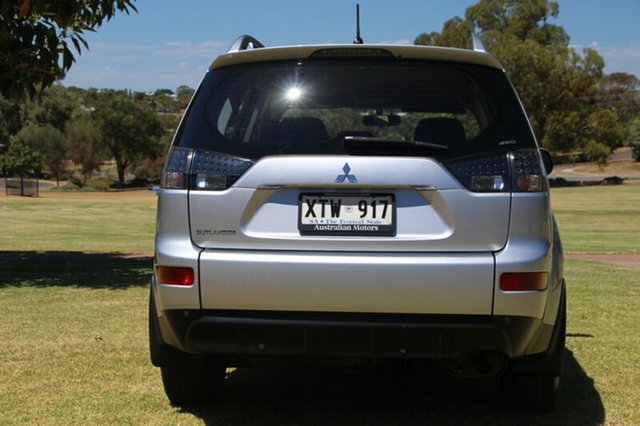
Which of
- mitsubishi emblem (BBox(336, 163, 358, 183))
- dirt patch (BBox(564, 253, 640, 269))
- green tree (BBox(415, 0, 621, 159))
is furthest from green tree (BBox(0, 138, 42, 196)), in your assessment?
mitsubishi emblem (BBox(336, 163, 358, 183))

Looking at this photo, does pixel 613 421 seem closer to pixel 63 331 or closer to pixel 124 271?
pixel 63 331

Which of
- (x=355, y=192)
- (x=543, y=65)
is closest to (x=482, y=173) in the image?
(x=355, y=192)

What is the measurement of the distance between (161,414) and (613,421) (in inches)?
94.8

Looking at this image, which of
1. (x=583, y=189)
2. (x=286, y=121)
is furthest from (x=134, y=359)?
(x=583, y=189)

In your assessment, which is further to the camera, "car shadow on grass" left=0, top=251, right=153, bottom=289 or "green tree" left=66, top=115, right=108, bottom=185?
"green tree" left=66, top=115, right=108, bottom=185

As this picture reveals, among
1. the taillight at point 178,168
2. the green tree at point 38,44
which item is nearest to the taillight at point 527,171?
the taillight at point 178,168

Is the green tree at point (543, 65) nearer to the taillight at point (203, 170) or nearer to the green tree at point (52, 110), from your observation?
the green tree at point (52, 110)

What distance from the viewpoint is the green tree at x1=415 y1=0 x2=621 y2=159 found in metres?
67.6

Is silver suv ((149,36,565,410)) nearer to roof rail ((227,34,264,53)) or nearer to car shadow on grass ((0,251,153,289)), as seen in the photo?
roof rail ((227,34,264,53))

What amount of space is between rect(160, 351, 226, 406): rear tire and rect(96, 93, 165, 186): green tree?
80.3 m

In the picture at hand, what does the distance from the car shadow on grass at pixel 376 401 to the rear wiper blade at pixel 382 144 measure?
4.98 feet

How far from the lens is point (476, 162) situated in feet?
13.1

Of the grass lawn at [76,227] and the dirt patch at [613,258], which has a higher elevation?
the dirt patch at [613,258]

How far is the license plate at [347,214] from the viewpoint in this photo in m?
3.96
